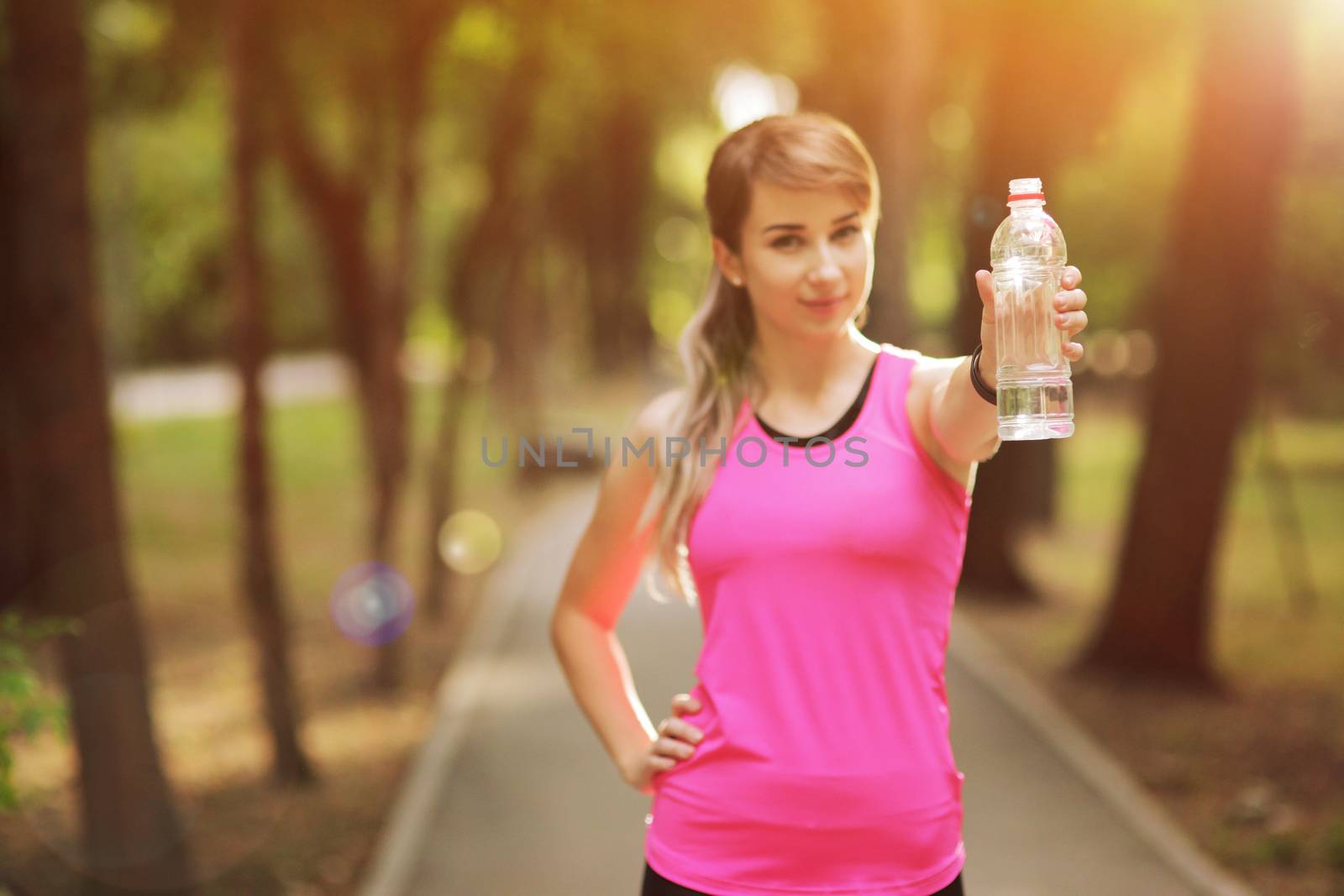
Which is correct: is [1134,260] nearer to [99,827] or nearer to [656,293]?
[99,827]

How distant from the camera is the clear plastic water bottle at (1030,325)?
2.44 meters

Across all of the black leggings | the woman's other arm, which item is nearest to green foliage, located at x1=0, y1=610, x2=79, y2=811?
the woman's other arm

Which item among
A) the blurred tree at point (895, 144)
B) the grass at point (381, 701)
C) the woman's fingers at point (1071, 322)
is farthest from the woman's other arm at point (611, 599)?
the blurred tree at point (895, 144)

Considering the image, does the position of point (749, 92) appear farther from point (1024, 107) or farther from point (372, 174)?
point (372, 174)

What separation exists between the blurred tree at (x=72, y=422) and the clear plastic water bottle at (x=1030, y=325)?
5.04 m

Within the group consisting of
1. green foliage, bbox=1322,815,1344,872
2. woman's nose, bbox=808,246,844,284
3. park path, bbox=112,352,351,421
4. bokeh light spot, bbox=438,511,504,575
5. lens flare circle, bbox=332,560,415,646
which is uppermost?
woman's nose, bbox=808,246,844,284

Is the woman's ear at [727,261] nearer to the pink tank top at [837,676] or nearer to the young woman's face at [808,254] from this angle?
the young woman's face at [808,254]

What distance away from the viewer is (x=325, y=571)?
2017 centimetres

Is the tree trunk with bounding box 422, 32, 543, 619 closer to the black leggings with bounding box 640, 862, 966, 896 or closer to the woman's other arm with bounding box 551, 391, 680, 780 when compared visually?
the woman's other arm with bounding box 551, 391, 680, 780

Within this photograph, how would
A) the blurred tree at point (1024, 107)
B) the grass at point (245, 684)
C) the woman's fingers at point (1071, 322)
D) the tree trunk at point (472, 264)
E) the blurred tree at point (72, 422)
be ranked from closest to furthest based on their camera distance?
the woman's fingers at point (1071, 322) → the blurred tree at point (72, 422) → the grass at point (245, 684) → the blurred tree at point (1024, 107) → the tree trunk at point (472, 264)

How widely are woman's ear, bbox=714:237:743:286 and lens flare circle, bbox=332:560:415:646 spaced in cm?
973

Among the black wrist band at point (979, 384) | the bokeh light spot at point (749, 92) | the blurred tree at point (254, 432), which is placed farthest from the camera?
the bokeh light spot at point (749, 92)

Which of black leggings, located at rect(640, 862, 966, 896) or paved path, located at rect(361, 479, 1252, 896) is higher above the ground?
black leggings, located at rect(640, 862, 966, 896)

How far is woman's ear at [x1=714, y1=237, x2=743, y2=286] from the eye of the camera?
2.99 metres
